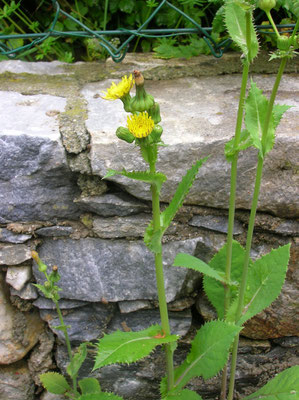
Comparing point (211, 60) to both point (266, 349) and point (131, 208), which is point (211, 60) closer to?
point (131, 208)

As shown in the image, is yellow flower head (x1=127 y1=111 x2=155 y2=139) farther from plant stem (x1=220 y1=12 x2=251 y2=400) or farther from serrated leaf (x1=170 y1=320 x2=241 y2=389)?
serrated leaf (x1=170 y1=320 x2=241 y2=389)

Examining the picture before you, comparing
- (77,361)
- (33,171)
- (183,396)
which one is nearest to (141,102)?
(33,171)

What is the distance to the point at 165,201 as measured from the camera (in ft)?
6.06

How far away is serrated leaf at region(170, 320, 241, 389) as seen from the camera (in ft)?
4.98

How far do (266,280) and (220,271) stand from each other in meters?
0.18

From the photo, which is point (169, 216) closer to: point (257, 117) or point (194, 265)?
point (194, 265)

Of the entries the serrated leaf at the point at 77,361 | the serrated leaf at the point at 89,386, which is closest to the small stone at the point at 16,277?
the serrated leaf at the point at 77,361

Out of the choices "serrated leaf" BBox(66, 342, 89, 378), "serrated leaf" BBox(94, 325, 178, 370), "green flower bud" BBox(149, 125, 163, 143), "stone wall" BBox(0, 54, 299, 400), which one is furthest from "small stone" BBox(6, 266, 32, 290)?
"green flower bud" BBox(149, 125, 163, 143)

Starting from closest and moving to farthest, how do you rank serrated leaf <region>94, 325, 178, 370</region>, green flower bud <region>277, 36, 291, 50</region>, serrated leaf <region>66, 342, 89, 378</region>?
1. green flower bud <region>277, 36, 291, 50</region>
2. serrated leaf <region>94, 325, 178, 370</region>
3. serrated leaf <region>66, 342, 89, 378</region>

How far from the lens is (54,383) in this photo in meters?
1.98

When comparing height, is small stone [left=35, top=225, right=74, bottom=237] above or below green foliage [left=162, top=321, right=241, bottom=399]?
above

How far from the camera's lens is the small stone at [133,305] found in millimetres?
1984

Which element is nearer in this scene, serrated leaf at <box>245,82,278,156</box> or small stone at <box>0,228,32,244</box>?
serrated leaf at <box>245,82,278,156</box>

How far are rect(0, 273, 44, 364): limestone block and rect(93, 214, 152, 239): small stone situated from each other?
0.51 metres
